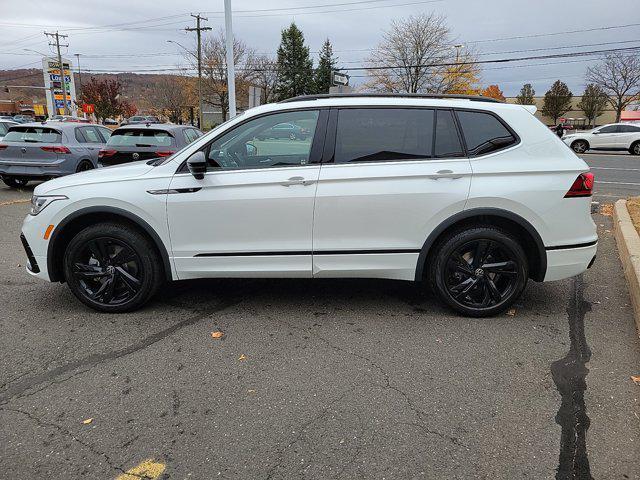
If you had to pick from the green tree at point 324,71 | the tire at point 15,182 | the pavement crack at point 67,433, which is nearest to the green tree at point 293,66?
the green tree at point 324,71

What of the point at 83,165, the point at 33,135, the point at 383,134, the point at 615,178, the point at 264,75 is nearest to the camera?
the point at 383,134

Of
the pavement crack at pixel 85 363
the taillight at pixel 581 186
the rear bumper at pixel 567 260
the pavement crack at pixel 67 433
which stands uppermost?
the taillight at pixel 581 186

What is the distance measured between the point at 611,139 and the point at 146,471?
28.5 meters

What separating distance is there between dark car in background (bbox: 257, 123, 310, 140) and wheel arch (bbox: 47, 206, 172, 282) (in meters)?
1.22

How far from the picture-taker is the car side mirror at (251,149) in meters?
4.08

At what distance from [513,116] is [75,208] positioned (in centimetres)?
369

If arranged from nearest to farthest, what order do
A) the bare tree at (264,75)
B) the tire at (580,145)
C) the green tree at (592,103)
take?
1. the tire at (580,145)
2. the bare tree at (264,75)
3. the green tree at (592,103)

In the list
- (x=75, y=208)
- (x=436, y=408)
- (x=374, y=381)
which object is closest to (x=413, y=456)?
(x=436, y=408)

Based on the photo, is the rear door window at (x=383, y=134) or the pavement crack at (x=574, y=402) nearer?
the pavement crack at (x=574, y=402)

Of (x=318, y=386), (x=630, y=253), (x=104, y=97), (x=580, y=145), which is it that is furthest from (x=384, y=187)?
(x=104, y=97)

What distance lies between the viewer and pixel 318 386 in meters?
3.10

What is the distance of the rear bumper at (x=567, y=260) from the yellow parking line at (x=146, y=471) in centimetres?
325

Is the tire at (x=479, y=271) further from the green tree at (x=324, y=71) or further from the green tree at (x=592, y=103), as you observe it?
the green tree at (x=592, y=103)

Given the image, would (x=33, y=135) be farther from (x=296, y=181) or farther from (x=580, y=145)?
(x=580, y=145)
